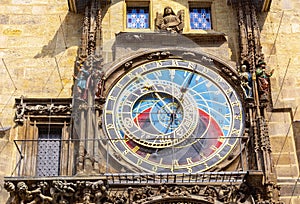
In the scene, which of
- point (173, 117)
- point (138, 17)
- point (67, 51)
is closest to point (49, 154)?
point (67, 51)

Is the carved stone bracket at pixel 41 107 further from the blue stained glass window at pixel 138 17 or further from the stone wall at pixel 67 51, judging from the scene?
the blue stained glass window at pixel 138 17

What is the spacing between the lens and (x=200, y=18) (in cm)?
1332

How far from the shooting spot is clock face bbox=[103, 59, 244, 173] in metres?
11.5

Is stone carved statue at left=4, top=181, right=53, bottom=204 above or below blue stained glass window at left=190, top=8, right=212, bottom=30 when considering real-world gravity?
below

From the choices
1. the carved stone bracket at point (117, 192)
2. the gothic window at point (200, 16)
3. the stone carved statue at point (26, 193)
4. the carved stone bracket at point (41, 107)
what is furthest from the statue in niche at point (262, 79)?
the stone carved statue at point (26, 193)

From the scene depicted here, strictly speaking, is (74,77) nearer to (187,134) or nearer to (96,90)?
(96,90)

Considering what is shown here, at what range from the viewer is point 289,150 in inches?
464

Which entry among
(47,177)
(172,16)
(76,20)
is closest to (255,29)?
(172,16)

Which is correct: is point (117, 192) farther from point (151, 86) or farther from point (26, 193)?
point (151, 86)

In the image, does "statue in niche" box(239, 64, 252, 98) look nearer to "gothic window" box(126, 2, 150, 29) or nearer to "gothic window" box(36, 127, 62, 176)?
"gothic window" box(126, 2, 150, 29)

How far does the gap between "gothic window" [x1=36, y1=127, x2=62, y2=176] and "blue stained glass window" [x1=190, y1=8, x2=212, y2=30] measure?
121 inches

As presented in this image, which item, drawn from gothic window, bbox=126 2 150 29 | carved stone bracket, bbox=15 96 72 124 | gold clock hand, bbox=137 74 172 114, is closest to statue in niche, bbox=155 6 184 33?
gothic window, bbox=126 2 150 29

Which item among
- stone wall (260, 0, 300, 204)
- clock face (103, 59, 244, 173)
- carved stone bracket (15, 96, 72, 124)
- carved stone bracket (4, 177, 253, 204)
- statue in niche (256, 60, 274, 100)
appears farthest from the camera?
carved stone bracket (15, 96, 72, 124)

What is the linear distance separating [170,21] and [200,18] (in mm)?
699
